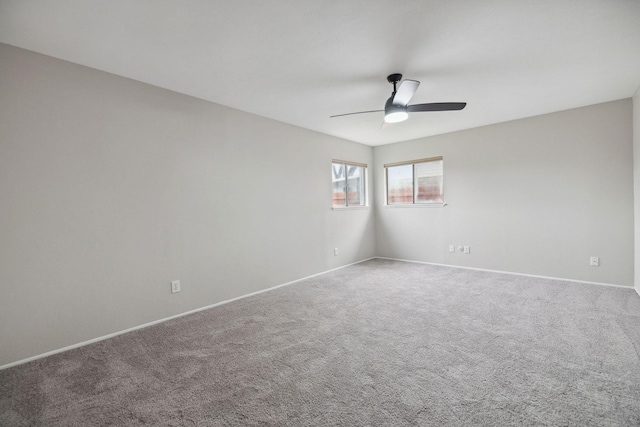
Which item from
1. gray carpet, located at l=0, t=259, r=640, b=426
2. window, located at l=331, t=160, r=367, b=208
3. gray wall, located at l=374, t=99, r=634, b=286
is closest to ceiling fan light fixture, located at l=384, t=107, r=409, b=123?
gray carpet, located at l=0, t=259, r=640, b=426

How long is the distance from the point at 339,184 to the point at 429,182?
1.72 meters

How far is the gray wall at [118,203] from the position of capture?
2.19 meters

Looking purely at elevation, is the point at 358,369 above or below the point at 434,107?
below

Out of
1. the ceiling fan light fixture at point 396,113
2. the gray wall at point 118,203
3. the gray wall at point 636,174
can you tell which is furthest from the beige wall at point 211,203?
the ceiling fan light fixture at point 396,113

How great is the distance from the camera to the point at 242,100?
333 cm

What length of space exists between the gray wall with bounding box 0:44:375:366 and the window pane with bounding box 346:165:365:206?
1793 mm

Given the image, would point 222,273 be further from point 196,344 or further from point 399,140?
point 399,140

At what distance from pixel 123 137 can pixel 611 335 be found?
184 inches

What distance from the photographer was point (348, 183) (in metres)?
5.55

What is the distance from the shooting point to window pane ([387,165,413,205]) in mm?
5660

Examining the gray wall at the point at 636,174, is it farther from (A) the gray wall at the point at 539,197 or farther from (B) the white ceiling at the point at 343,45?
(B) the white ceiling at the point at 343,45

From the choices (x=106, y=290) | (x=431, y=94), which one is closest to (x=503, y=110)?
(x=431, y=94)

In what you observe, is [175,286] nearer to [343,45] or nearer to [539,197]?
[343,45]

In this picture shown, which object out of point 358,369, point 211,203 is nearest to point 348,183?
point 211,203
